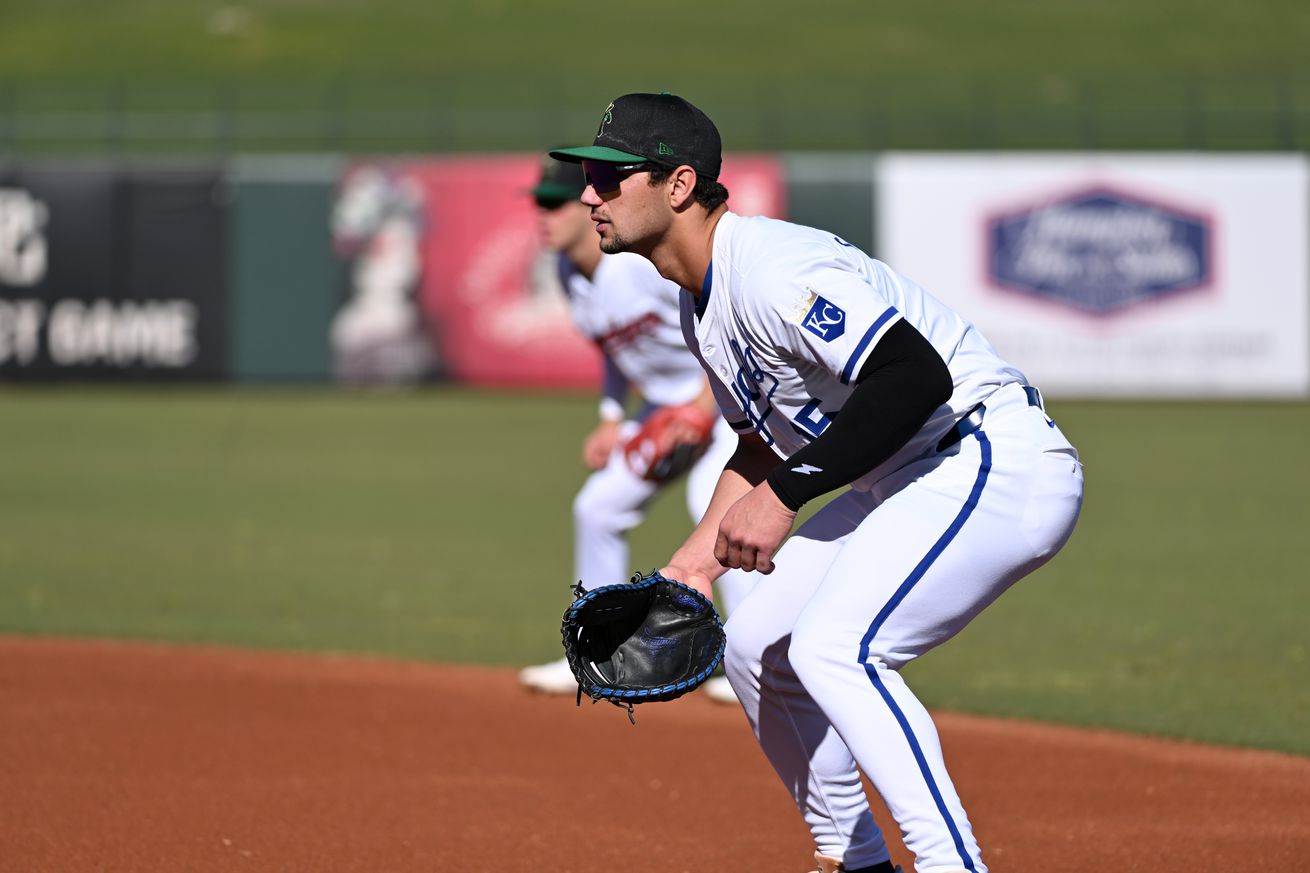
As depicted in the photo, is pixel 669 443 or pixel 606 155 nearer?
pixel 606 155

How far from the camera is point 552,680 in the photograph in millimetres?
7012

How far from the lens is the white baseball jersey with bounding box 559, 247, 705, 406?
264 inches

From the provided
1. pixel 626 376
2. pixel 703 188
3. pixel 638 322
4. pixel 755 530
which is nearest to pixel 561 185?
pixel 638 322

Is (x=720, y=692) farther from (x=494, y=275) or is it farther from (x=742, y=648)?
(x=494, y=275)

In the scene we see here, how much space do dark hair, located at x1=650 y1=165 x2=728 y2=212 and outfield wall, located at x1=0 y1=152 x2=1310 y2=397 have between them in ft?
55.1

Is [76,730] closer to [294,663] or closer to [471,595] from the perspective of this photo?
[294,663]

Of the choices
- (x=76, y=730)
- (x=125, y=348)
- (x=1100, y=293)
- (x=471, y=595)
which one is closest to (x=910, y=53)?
(x=1100, y=293)

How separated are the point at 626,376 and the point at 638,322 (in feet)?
2.01

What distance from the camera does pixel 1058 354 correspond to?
20.4m

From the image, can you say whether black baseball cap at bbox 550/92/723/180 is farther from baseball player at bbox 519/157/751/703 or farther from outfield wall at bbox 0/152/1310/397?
outfield wall at bbox 0/152/1310/397

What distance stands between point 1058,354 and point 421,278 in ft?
26.2

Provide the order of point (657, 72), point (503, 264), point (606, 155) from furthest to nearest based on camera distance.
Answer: point (657, 72), point (503, 264), point (606, 155)

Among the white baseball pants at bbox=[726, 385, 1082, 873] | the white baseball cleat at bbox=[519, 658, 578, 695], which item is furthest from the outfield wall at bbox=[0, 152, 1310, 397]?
the white baseball pants at bbox=[726, 385, 1082, 873]

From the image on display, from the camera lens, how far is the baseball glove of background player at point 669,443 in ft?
21.2
